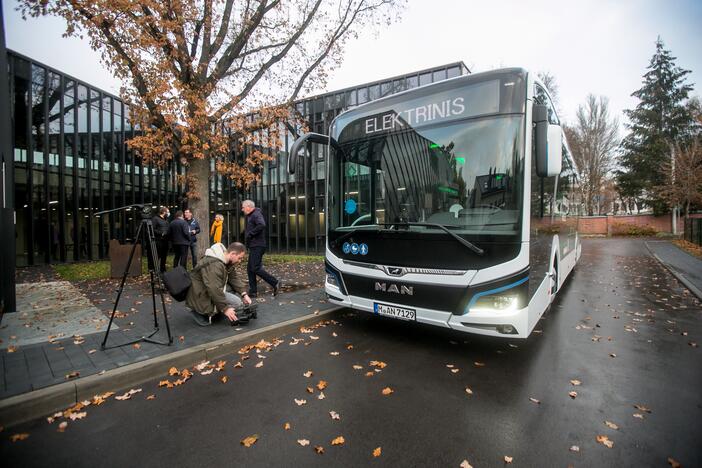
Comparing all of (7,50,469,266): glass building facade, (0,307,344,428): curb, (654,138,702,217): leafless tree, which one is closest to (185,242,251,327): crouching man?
(0,307,344,428): curb

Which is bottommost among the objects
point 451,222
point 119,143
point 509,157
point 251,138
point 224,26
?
point 451,222

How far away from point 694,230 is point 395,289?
25346mm

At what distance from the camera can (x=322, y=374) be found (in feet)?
12.3

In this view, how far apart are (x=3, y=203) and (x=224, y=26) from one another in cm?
805

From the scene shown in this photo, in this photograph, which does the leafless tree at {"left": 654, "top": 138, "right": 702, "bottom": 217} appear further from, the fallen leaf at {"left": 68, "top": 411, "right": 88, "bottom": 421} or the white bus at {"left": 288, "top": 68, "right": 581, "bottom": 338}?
the fallen leaf at {"left": 68, "top": 411, "right": 88, "bottom": 421}

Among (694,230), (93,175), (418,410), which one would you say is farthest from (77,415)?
(694,230)

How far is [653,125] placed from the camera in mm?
34906

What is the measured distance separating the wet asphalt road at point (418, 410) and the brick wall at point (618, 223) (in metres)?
34.3

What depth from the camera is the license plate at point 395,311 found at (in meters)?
4.12

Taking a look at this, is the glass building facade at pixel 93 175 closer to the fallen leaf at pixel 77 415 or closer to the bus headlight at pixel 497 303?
the fallen leaf at pixel 77 415

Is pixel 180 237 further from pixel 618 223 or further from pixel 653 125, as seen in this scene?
pixel 653 125

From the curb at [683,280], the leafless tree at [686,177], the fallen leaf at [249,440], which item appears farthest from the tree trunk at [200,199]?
the leafless tree at [686,177]

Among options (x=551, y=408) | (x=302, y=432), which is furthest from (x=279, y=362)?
(x=551, y=408)

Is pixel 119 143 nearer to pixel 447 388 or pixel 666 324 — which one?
pixel 447 388
